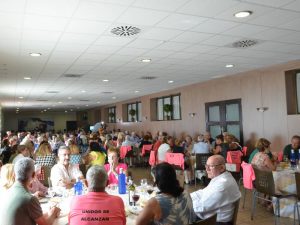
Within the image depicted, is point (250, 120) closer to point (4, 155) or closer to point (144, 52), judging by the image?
point (144, 52)

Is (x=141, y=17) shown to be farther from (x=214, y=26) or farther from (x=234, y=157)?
(x=234, y=157)

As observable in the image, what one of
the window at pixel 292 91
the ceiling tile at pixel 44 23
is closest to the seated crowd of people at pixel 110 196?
the ceiling tile at pixel 44 23

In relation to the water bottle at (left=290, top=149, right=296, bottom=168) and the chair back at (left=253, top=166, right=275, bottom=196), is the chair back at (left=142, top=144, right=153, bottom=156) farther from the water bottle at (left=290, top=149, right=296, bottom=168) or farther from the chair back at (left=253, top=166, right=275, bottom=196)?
the chair back at (left=253, top=166, right=275, bottom=196)

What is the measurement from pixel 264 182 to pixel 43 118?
34.7 metres

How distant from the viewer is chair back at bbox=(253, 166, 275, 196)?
4641 mm

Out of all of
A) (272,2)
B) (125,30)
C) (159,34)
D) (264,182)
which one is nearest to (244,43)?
(159,34)

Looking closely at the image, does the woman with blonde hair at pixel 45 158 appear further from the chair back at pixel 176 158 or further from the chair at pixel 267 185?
the chair at pixel 267 185

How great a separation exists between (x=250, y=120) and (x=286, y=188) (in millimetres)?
4370

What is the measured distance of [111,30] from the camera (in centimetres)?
461

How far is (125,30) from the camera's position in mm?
4613

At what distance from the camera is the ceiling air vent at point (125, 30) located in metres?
4.51

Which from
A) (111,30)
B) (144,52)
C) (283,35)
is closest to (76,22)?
(111,30)

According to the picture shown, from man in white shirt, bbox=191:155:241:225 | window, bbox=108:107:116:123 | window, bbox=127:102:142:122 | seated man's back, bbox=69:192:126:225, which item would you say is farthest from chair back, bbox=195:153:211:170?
window, bbox=108:107:116:123

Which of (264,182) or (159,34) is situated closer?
(264,182)
